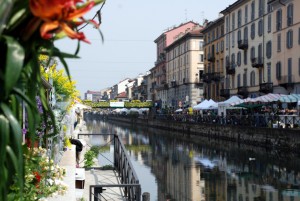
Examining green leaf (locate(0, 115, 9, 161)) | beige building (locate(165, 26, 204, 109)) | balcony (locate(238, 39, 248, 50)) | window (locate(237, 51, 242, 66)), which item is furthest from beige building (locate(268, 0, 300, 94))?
green leaf (locate(0, 115, 9, 161))

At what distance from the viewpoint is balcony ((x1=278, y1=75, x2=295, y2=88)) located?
41.1m

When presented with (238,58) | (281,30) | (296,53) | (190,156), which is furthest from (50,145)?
(238,58)

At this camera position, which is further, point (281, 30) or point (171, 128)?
point (171, 128)

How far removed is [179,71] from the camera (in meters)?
90.9

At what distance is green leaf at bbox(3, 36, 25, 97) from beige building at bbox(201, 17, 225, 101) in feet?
197

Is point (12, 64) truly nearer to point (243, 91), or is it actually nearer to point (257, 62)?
point (257, 62)

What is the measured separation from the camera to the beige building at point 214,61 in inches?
2559

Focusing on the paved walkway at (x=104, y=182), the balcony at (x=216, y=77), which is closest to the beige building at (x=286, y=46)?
the balcony at (x=216, y=77)

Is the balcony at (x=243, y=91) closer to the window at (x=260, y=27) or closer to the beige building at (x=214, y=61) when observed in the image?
the beige building at (x=214, y=61)

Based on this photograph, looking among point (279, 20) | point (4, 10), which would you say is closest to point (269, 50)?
point (279, 20)

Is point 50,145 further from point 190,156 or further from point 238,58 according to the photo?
point 238,58

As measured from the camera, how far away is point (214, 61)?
2687 inches

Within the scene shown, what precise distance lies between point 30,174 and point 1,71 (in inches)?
145

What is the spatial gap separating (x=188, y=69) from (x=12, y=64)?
83419 millimetres
